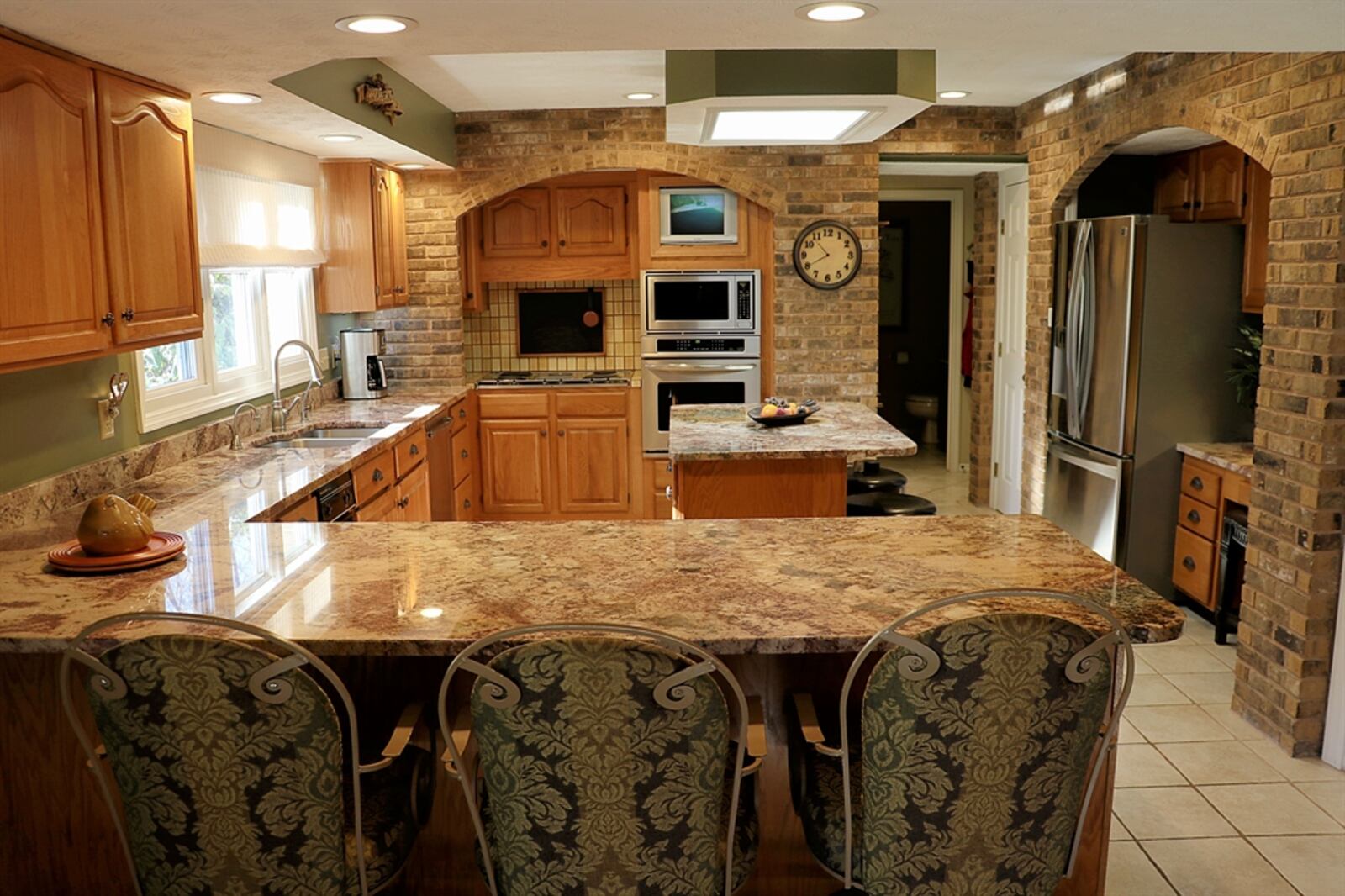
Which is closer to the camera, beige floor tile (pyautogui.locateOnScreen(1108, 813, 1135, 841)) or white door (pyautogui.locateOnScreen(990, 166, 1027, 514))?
beige floor tile (pyautogui.locateOnScreen(1108, 813, 1135, 841))

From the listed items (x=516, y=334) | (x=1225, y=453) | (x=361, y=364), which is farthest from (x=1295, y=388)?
(x=516, y=334)

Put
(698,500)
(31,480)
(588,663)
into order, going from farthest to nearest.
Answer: (698,500), (31,480), (588,663)

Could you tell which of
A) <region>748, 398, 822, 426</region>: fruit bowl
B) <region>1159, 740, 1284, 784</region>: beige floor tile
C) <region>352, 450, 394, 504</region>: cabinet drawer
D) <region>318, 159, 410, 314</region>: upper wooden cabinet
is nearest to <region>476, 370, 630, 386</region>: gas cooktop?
<region>318, 159, 410, 314</region>: upper wooden cabinet

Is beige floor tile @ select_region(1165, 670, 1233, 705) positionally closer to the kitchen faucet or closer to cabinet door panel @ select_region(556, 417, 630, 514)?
cabinet door panel @ select_region(556, 417, 630, 514)

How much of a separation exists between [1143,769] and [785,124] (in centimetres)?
246

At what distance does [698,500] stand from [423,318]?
3.00 metres

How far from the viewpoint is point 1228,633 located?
4641 mm

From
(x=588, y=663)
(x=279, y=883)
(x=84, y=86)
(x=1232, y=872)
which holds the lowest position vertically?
(x=1232, y=872)

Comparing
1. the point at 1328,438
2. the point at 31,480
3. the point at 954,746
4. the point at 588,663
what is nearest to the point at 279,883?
the point at 588,663

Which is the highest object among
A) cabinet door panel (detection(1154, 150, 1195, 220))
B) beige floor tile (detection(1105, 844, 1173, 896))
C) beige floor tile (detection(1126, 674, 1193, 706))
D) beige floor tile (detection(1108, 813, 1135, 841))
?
cabinet door panel (detection(1154, 150, 1195, 220))

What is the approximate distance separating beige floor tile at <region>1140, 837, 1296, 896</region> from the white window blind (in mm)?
3630

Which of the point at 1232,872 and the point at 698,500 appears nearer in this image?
the point at 1232,872

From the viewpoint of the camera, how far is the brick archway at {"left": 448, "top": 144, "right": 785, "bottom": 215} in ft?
20.0

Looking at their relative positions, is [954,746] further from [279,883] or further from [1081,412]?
[1081,412]
